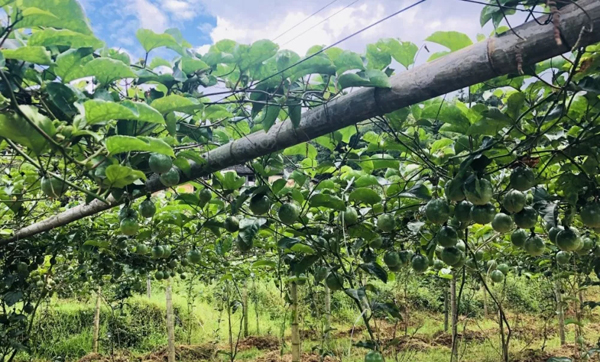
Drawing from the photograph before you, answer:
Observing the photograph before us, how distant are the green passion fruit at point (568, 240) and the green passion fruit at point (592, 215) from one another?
134 millimetres

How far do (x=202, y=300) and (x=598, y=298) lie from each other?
36.5 feet

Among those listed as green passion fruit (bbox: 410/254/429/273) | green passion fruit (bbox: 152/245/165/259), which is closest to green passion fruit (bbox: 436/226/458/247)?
green passion fruit (bbox: 410/254/429/273)

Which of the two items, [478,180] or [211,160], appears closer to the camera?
[478,180]

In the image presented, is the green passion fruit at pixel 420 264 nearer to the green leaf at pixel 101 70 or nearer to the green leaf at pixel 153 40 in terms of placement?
the green leaf at pixel 153 40

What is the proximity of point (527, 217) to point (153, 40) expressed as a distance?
4.69ft

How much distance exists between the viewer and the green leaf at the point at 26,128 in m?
0.79

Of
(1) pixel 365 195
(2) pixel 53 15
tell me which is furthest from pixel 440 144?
(2) pixel 53 15

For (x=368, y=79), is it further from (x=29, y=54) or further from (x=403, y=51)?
(x=29, y=54)

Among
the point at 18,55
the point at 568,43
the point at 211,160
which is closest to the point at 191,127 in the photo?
the point at 211,160

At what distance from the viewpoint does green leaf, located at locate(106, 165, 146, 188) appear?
101cm

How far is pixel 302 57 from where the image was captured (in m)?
1.13

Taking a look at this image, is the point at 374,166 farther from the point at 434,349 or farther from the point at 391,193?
the point at 434,349

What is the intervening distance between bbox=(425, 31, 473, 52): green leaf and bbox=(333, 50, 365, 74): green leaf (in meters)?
0.20

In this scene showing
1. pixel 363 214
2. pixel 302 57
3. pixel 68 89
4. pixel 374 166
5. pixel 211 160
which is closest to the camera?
pixel 68 89
